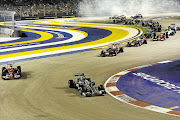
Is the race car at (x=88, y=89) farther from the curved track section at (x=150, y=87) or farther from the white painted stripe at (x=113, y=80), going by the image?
the white painted stripe at (x=113, y=80)

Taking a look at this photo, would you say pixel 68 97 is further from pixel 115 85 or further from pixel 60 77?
pixel 60 77

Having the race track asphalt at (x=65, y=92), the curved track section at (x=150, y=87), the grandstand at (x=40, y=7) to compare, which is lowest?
the race track asphalt at (x=65, y=92)

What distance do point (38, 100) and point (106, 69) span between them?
627 centimetres

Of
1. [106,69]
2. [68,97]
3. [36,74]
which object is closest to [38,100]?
[68,97]

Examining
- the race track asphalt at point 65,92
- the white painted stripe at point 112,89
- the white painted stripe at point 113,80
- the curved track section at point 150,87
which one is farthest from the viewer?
the white painted stripe at point 113,80

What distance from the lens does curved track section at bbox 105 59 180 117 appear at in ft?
37.1

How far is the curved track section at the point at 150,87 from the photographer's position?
11.3m

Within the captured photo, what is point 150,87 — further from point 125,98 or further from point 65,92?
point 65,92

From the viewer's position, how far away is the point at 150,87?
44.7 ft

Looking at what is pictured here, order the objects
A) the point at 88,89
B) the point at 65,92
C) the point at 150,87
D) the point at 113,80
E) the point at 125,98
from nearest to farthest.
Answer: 1. the point at 125,98
2. the point at 88,89
3. the point at 65,92
4. the point at 150,87
5. the point at 113,80

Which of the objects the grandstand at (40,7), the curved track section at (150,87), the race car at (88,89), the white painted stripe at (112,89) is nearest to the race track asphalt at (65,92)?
the race car at (88,89)

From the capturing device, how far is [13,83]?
14.9 meters

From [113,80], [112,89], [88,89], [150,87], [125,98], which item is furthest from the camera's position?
[113,80]

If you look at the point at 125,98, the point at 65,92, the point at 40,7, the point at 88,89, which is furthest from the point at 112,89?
the point at 40,7
